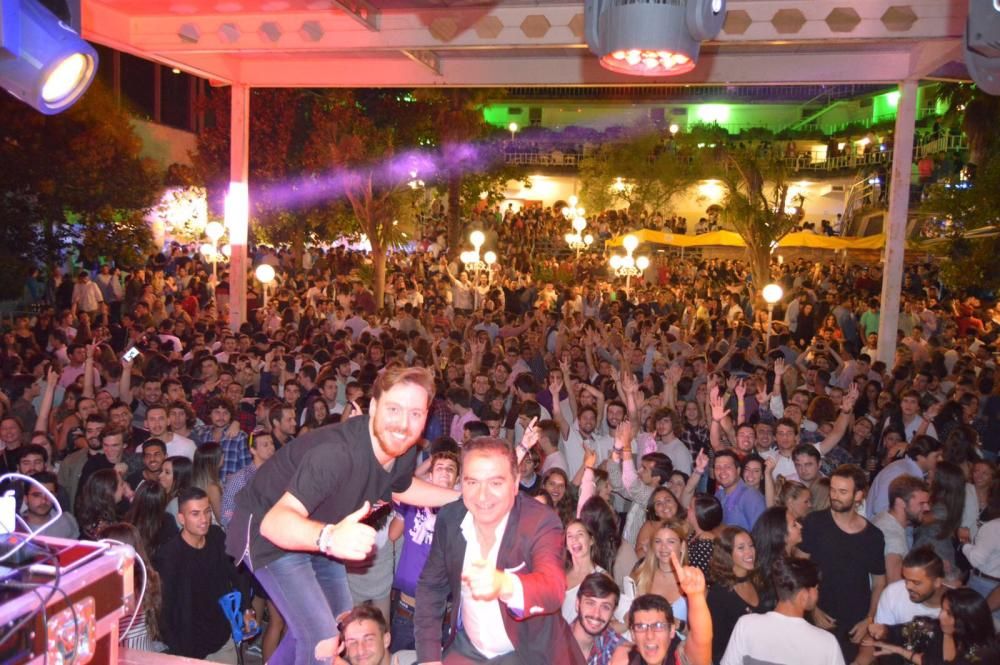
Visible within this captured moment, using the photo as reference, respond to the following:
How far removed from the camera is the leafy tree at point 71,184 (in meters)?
13.5

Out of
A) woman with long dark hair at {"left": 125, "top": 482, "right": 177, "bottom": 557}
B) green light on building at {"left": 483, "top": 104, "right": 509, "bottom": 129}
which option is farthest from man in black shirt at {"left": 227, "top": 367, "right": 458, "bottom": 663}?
green light on building at {"left": 483, "top": 104, "right": 509, "bottom": 129}

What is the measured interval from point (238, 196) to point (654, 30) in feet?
36.8

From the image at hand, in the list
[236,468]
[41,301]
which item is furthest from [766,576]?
[41,301]

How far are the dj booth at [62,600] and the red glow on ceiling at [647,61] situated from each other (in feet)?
10.7

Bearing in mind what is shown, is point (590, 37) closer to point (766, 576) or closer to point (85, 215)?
point (766, 576)

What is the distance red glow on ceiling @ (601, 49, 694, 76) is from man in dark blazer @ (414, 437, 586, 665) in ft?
7.64

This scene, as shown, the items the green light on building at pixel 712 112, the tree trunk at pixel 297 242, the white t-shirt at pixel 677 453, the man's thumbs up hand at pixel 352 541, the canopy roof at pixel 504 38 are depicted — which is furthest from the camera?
the green light on building at pixel 712 112

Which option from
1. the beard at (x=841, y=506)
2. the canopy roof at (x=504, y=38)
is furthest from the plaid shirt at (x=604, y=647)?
the canopy roof at (x=504, y=38)

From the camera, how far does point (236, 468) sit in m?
6.64

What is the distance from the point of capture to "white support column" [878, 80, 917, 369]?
40.7 feet

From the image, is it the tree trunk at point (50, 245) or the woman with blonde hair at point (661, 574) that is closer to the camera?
the woman with blonde hair at point (661, 574)

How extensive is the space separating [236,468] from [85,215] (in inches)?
385

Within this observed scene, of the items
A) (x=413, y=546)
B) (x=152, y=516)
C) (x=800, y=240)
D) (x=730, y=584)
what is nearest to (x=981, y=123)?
(x=800, y=240)

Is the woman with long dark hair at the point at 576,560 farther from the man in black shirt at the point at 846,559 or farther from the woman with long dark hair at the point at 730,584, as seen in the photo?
the man in black shirt at the point at 846,559
